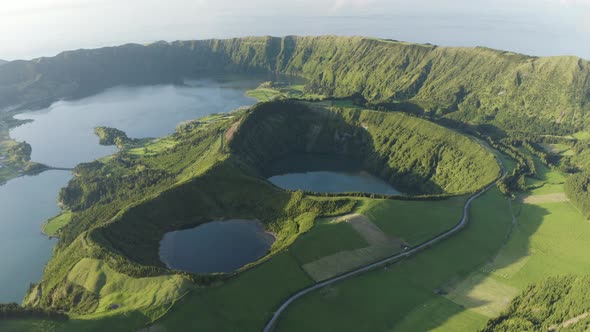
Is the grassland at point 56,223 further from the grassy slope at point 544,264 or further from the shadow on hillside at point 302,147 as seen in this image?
the grassy slope at point 544,264

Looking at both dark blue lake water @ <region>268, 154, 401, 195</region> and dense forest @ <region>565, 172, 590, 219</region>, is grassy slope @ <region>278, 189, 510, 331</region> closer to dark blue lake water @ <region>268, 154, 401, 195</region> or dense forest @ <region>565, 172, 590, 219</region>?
dense forest @ <region>565, 172, 590, 219</region>

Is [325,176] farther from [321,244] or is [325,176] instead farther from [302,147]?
[321,244]

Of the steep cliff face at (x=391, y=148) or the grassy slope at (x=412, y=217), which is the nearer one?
the grassy slope at (x=412, y=217)

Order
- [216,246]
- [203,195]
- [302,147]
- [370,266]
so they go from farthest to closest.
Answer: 1. [302,147]
2. [203,195]
3. [216,246]
4. [370,266]

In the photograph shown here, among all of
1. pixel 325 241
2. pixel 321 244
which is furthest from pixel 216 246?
pixel 325 241

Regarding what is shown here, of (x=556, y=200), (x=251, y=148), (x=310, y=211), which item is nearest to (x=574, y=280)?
(x=556, y=200)

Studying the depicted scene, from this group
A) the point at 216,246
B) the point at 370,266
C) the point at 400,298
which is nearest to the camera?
the point at 400,298

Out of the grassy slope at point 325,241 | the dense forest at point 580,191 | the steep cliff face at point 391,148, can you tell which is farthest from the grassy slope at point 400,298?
the steep cliff face at point 391,148

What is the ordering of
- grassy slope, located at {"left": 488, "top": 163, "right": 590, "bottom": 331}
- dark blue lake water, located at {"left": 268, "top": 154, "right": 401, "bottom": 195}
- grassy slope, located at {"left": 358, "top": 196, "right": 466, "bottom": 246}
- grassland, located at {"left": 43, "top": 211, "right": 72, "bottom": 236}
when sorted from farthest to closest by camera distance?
dark blue lake water, located at {"left": 268, "top": 154, "right": 401, "bottom": 195}, grassland, located at {"left": 43, "top": 211, "right": 72, "bottom": 236}, grassy slope, located at {"left": 358, "top": 196, "right": 466, "bottom": 246}, grassy slope, located at {"left": 488, "top": 163, "right": 590, "bottom": 331}

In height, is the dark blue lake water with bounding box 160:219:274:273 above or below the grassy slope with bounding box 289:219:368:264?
below

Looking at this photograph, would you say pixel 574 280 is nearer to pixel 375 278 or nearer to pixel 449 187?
pixel 375 278

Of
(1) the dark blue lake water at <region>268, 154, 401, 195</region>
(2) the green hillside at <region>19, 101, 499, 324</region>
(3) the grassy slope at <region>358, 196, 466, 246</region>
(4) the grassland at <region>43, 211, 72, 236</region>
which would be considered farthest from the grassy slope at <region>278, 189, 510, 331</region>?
(4) the grassland at <region>43, 211, 72, 236</region>
